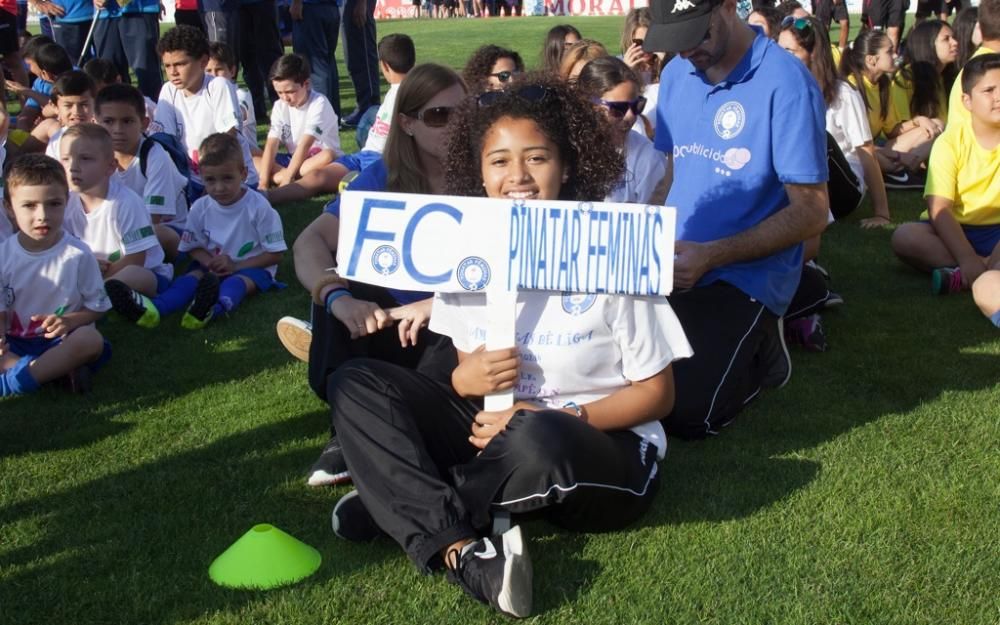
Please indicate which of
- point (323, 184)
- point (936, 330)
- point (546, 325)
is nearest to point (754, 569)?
point (546, 325)

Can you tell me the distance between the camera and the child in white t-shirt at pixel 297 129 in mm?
9281

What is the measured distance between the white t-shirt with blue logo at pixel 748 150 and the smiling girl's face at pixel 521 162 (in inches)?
49.1

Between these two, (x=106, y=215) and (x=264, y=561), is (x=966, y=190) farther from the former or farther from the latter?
(x=106, y=215)

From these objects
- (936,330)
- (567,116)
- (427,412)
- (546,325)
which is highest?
(567,116)

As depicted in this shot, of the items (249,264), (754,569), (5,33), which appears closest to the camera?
(754,569)

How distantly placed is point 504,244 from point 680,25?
142 centimetres

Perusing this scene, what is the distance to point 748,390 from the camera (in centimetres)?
450

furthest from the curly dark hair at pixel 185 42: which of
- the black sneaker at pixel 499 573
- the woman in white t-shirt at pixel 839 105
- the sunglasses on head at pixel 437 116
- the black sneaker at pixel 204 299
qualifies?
the black sneaker at pixel 499 573

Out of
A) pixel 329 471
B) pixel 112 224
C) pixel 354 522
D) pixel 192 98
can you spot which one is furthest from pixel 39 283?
pixel 192 98

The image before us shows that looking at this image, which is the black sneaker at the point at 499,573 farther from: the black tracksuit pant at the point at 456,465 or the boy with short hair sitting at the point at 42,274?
the boy with short hair sitting at the point at 42,274

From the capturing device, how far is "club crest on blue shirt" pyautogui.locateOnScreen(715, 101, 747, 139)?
4402 millimetres

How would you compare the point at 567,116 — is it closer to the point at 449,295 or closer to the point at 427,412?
the point at 449,295

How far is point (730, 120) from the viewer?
4.44 m

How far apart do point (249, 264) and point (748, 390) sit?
332 centimetres
